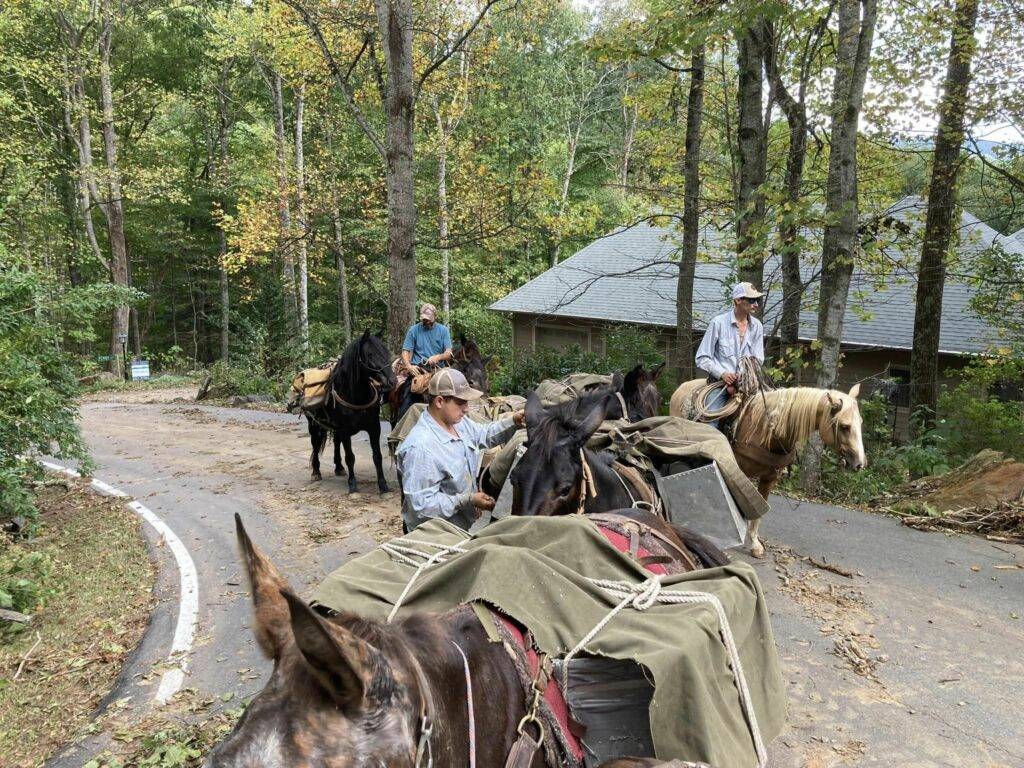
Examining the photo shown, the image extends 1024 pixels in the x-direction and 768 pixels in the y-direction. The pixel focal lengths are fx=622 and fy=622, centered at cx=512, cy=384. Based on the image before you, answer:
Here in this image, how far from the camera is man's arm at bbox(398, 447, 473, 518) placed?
13.1 feet

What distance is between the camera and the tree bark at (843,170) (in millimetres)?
8188

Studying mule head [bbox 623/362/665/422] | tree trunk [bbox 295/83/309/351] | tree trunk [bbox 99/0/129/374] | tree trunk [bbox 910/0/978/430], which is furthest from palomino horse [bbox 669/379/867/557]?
tree trunk [bbox 99/0/129/374]

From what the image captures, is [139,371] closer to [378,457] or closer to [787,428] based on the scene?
[378,457]

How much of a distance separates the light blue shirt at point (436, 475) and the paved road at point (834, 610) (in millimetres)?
1697

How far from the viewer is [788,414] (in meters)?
6.10

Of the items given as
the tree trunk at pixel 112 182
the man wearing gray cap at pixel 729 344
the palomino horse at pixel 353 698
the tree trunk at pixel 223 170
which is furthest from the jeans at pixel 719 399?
the tree trunk at pixel 223 170

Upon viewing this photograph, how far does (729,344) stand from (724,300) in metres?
8.83

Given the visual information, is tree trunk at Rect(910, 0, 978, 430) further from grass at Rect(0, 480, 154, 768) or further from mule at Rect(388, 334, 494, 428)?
grass at Rect(0, 480, 154, 768)

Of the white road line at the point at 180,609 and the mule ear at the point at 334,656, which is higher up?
the mule ear at the point at 334,656

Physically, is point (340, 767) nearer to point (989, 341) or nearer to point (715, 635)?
point (715, 635)

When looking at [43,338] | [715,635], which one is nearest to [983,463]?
[715,635]

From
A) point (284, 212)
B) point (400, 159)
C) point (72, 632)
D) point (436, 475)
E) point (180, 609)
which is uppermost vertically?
point (284, 212)

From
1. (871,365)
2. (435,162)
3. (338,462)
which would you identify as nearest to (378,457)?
(338,462)

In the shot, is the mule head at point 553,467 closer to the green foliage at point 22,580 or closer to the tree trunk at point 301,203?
the green foliage at point 22,580
